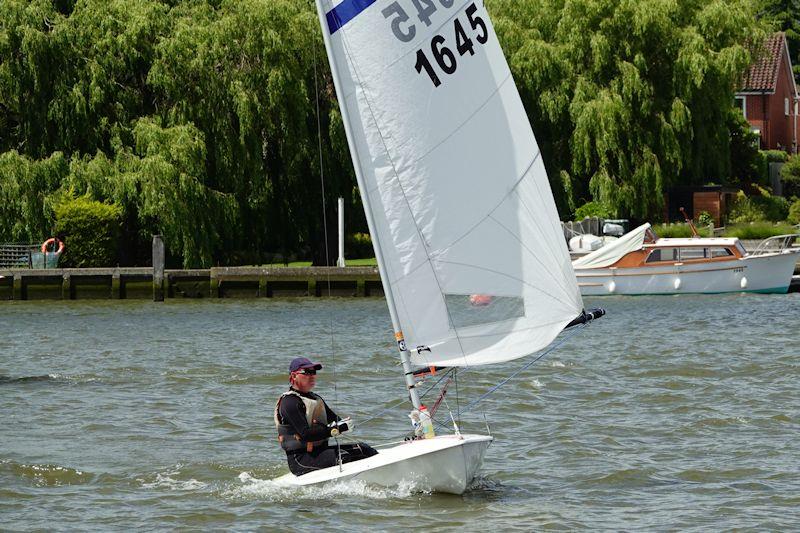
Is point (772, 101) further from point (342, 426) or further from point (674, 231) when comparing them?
point (342, 426)

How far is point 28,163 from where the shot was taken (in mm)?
36625

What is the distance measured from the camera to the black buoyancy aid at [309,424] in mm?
Result: 12398

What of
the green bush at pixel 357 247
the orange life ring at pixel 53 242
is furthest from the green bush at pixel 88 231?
the green bush at pixel 357 247

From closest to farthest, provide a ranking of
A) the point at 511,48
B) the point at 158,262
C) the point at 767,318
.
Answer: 1. the point at 767,318
2. the point at 158,262
3. the point at 511,48

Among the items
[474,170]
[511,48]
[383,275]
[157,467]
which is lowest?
[157,467]

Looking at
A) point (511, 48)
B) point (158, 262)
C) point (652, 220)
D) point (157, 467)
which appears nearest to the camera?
point (157, 467)

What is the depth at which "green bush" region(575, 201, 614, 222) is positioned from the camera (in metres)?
41.6

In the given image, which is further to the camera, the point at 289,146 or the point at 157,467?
the point at 289,146

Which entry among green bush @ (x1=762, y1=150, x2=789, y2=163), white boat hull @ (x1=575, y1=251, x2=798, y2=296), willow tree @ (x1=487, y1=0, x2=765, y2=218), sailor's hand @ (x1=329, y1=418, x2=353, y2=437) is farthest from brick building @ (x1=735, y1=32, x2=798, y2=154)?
sailor's hand @ (x1=329, y1=418, x2=353, y2=437)

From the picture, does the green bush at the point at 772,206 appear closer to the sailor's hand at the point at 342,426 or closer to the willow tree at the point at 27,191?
the willow tree at the point at 27,191

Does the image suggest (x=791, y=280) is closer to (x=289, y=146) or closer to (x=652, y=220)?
Answer: (x=652, y=220)

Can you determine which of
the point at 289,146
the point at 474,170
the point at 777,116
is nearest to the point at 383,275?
the point at 474,170

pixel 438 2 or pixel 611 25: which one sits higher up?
pixel 611 25

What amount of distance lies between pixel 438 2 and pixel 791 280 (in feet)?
91.4
